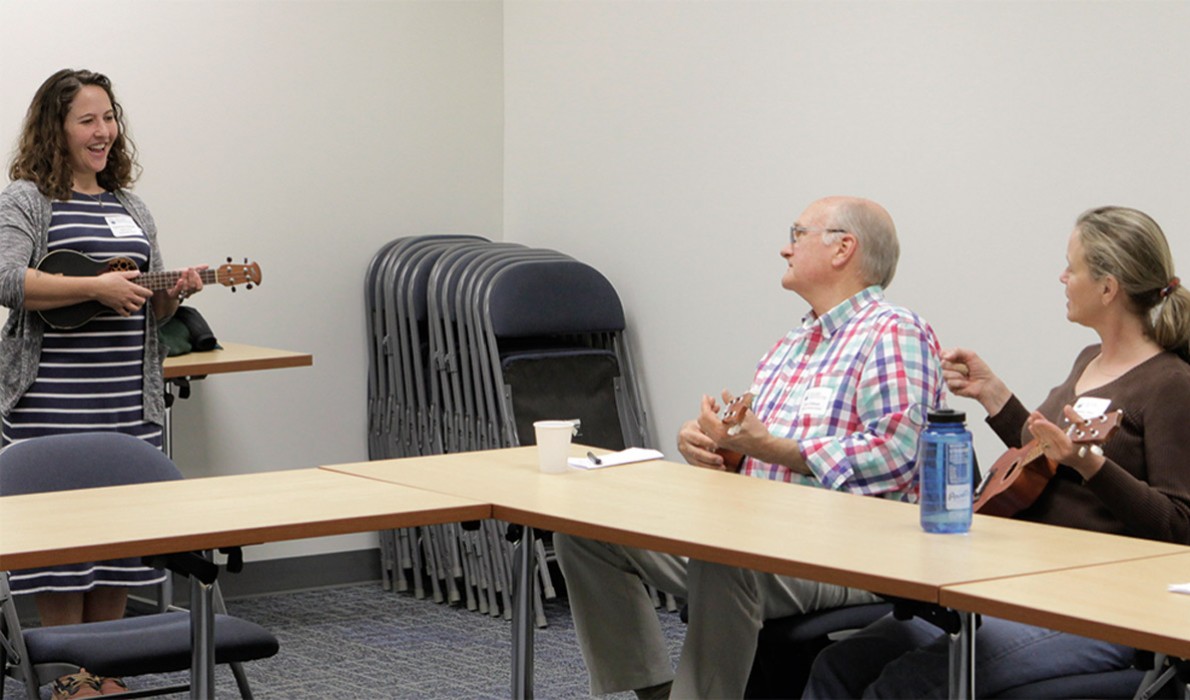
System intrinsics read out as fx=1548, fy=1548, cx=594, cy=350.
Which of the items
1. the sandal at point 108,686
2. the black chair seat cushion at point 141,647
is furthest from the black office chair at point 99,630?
the sandal at point 108,686

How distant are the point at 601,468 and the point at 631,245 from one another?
2.36 meters

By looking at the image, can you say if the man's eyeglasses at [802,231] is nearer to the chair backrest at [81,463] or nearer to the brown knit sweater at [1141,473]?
the brown knit sweater at [1141,473]

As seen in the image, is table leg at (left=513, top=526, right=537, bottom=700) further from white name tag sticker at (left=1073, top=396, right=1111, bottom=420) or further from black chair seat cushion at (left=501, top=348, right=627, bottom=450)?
black chair seat cushion at (left=501, top=348, right=627, bottom=450)

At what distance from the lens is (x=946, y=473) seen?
103 inches

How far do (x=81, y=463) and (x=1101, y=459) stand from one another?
2.17m

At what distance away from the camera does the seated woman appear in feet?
8.75

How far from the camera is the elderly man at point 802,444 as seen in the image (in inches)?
121

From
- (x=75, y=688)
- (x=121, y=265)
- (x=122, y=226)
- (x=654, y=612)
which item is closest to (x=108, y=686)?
(x=75, y=688)

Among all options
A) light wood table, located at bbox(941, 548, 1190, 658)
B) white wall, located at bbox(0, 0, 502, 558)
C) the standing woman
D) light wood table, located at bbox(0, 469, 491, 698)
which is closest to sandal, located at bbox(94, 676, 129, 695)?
the standing woman

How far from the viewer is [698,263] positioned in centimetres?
541

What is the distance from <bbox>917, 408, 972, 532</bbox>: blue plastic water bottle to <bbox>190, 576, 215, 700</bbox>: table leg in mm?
1276

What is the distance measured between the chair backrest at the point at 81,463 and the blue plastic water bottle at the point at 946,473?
1717 millimetres

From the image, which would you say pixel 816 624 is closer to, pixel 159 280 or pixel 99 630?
pixel 99 630

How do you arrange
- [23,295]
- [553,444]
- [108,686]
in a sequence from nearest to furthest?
[553,444] < [108,686] < [23,295]
